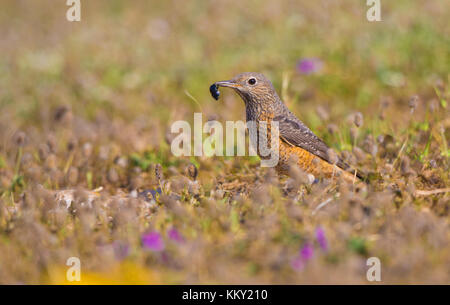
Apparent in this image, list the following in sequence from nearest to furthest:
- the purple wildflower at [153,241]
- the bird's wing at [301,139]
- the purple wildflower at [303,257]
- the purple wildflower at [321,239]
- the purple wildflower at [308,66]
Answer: the purple wildflower at [303,257] → the purple wildflower at [321,239] → the purple wildflower at [153,241] → the bird's wing at [301,139] → the purple wildflower at [308,66]

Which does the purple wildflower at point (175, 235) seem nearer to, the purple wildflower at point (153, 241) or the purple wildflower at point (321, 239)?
the purple wildflower at point (153, 241)

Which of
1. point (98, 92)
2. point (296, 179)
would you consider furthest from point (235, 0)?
point (296, 179)

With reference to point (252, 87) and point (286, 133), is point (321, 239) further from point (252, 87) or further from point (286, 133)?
point (252, 87)

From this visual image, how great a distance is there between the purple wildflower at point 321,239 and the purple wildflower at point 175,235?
0.88m

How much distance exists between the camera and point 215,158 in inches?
231

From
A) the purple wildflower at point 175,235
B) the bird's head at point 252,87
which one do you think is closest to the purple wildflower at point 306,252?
the purple wildflower at point 175,235

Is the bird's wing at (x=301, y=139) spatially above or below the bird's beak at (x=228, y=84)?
below

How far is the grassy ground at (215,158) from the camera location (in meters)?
3.51

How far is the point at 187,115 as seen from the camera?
8.02m

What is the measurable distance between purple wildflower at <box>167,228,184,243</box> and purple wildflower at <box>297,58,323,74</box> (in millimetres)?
5077

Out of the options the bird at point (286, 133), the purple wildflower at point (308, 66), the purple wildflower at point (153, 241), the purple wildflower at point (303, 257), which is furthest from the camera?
the purple wildflower at point (308, 66)

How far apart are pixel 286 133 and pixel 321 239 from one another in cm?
212

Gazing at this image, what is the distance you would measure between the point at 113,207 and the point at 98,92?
5.03 metres
